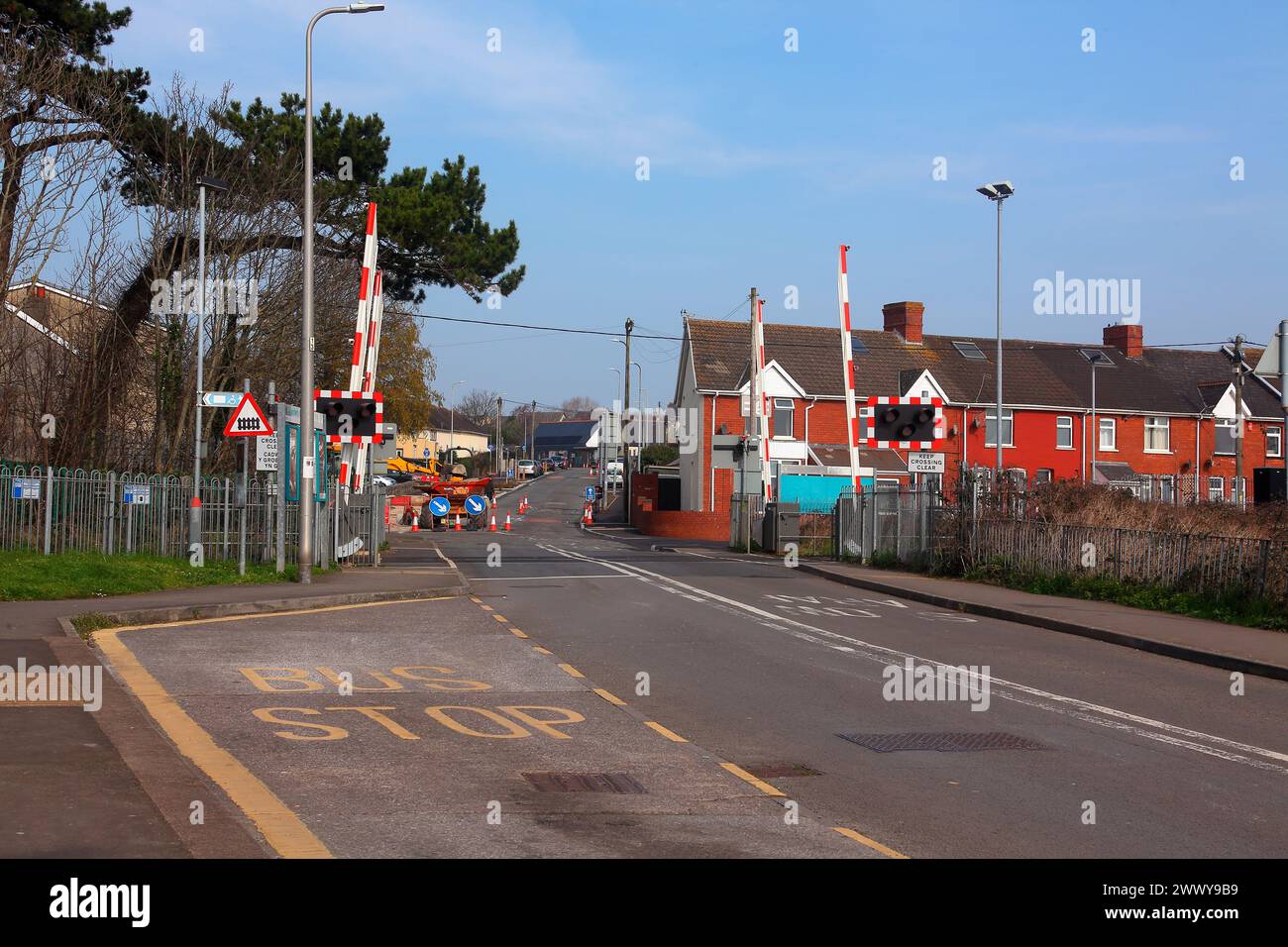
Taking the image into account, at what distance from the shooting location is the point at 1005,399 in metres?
57.1

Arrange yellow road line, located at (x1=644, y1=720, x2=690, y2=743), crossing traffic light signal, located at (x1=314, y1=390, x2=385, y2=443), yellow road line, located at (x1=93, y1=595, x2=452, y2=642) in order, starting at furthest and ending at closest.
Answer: crossing traffic light signal, located at (x1=314, y1=390, x2=385, y2=443)
yellow road line, located at (x1=93, y1=595, x2=452, y2=642)
yellow road line, located at (x1=644, y1=720, x2=690, y2=743)

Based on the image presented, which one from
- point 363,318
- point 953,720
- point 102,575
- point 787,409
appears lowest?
point 953,720

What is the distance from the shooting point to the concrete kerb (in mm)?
14031

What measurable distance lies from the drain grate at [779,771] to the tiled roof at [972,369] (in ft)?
153

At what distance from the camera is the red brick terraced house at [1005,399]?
55875 millimetres

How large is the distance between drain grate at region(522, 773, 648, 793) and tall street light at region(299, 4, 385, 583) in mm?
13540

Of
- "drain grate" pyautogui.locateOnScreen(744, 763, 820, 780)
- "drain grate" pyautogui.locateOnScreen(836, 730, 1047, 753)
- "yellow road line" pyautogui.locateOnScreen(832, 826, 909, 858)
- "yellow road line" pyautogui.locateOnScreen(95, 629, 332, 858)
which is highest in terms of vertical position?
"yellow road line" pyautogui.locateOnScreen(95, 629, 332, 858)

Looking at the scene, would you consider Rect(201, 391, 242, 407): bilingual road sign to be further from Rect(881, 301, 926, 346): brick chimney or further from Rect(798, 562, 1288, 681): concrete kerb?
Rect(881, 301, 926, 346): brick chimney

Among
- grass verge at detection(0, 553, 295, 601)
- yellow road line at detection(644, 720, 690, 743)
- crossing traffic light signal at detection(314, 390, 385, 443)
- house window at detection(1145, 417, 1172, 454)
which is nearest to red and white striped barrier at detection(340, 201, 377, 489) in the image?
crossing traffic light signal at detection(314, 390, 385, 443)

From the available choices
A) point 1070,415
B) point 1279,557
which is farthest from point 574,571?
point 1070,415

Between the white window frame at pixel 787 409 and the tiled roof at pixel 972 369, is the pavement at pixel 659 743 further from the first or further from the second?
the tiled roof at pixel 972 369

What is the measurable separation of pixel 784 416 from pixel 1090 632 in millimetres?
39135

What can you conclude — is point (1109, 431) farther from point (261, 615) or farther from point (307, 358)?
point (261, 615)
